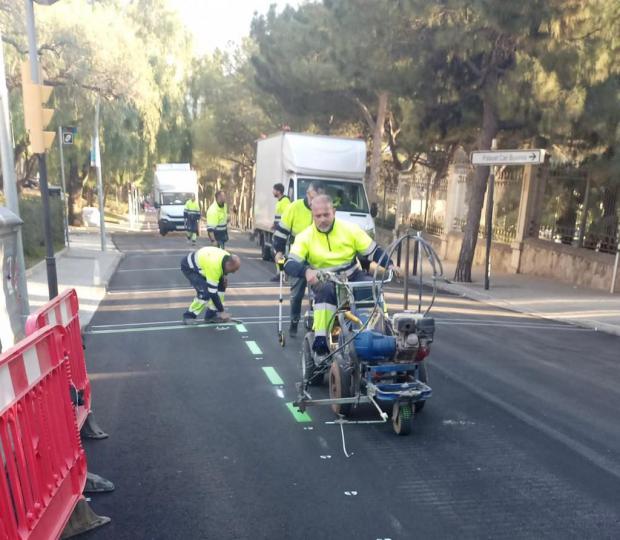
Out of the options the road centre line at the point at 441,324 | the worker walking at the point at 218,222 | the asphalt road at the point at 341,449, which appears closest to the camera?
the asphalt road at the point at 341,449

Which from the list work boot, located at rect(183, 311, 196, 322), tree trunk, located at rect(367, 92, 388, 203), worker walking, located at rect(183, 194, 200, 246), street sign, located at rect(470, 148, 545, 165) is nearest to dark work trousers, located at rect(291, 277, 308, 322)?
work boot, located at rect(183, 311, 196, 322)

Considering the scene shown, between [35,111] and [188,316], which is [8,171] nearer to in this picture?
[35,111]

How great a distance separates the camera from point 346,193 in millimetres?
15047

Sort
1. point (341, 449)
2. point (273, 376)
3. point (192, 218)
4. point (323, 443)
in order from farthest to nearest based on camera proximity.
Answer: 1. point (192, 218)
2. point (273, 376)
3. point (323, 443)
4. point (341, 449)

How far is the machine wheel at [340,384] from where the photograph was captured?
15.3 feet

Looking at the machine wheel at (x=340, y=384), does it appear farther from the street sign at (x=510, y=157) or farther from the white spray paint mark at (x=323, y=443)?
the street sign at (x=510, y=157)

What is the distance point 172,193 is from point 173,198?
0.94 ft

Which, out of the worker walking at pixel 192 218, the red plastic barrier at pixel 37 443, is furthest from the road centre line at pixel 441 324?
the worker walking at pixel 192 218

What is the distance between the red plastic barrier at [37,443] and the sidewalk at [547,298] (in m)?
6.72

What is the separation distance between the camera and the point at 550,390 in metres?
5.81

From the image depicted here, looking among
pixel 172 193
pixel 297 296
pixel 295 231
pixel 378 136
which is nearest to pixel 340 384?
pixel 297 296

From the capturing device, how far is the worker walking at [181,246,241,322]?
7883 millimetres

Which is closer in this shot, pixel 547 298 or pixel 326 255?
pixel 326 255

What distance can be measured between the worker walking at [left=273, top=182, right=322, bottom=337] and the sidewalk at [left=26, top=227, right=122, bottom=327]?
10.6ft
